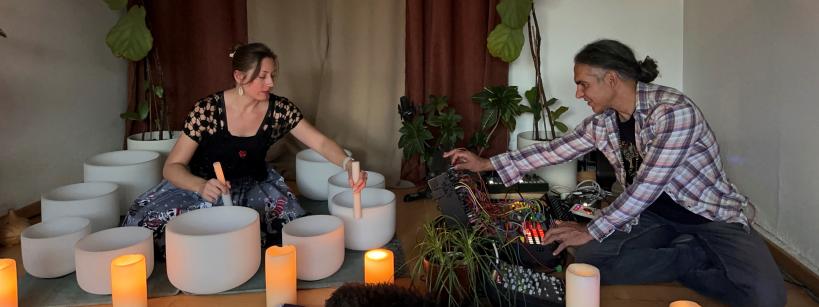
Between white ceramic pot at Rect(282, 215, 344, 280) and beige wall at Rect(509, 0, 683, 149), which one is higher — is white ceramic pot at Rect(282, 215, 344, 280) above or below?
below

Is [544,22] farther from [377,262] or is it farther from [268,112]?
[377,262]

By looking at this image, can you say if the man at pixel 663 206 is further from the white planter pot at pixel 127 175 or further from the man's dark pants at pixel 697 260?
the white planter pot at pixel 127 175

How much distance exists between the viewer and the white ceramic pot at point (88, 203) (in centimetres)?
196


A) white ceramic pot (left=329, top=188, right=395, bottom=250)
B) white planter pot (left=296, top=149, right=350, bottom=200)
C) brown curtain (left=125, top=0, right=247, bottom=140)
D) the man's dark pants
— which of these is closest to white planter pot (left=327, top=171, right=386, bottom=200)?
white planter pot (left=296, top=149, right=350, bottom=200)

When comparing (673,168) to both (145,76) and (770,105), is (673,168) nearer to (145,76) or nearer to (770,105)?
(770,105)

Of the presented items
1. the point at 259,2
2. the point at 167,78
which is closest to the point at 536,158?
the point at 259,2

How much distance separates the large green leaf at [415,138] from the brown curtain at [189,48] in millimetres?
972

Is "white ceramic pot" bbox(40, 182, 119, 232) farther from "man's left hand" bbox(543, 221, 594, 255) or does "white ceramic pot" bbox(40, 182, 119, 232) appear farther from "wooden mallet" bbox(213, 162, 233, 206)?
"man's left hand" bbox(543, 221, 594, 255)

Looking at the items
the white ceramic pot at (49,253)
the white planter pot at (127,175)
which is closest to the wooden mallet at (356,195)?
the white ceramic pot at (49,253)

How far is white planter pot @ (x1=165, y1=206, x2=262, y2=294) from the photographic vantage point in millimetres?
1527

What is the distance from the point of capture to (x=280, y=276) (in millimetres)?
1458

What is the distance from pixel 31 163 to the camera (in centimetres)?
251

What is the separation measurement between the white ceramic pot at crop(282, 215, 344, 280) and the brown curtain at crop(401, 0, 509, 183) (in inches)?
53.7

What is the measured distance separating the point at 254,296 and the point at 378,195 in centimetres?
63
